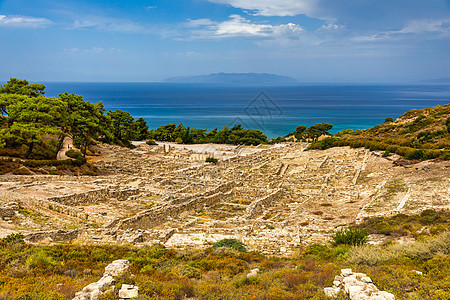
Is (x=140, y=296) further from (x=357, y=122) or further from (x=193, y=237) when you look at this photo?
(x=357, y=122)

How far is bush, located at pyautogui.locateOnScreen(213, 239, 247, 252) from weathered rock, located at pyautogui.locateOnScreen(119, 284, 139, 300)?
220 inches

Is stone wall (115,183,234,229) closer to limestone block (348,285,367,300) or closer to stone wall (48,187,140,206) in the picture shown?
stone wall (48,187,140,206)

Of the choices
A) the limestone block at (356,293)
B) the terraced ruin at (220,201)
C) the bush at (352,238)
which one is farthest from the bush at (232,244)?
the limestone block at (356,293)

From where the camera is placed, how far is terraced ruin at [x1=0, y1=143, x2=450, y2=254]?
44.0ft

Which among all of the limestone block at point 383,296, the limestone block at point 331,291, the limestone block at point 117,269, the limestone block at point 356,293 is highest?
the limestone block at point 383,296

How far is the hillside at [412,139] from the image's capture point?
27078mm

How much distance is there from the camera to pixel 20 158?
26.6 m

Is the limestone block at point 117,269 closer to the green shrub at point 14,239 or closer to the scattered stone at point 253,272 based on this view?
the scattered stone at point 253,272

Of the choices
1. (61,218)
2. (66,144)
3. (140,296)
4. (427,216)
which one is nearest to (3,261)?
(140,296)

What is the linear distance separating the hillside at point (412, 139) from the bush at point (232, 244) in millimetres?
18235

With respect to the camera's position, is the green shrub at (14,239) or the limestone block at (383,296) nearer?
the limestone block at (383,296)

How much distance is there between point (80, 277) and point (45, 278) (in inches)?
30.0

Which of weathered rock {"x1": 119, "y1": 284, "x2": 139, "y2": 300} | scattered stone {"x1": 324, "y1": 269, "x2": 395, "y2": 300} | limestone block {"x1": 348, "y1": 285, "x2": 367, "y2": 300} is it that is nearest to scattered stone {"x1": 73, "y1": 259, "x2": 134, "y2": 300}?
weathered rock {"x1": 119, "y1": 284, "x2": 139, "y2": 300}

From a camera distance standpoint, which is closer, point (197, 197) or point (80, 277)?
point (80, 277)
